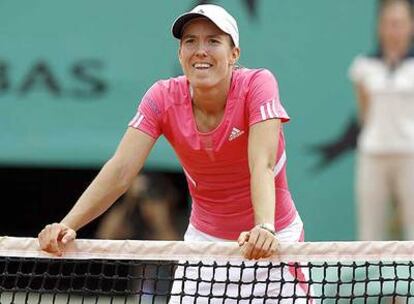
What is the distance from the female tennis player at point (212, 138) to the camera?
218 inches

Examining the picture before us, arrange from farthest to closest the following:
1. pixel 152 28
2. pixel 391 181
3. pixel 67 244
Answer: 1. pixel 152 28
2. pixel 391 181
3. pixel 67 244

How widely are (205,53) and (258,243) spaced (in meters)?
0.87

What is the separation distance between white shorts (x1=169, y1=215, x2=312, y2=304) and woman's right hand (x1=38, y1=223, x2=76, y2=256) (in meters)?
0.53

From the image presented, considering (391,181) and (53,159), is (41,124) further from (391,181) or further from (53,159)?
(391,181)

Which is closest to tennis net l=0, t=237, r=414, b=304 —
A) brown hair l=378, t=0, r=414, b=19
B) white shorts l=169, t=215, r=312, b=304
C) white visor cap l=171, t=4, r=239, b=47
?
white shorts l=169, t=215, r=312, b=304

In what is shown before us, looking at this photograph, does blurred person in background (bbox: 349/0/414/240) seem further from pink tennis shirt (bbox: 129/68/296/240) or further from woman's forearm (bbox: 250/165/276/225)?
woman's forearm (bbox: 250/165/276/225)

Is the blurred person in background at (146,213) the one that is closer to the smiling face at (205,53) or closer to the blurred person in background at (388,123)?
the blurred person in background at (388,123)

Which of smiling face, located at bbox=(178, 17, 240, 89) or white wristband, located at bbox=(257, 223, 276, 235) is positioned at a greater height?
smiling face, located at bbox=(178, 17, 240, 89)

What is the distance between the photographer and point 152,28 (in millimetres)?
10711

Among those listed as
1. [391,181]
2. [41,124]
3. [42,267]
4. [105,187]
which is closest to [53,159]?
[41,124]

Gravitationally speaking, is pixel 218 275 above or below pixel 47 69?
below

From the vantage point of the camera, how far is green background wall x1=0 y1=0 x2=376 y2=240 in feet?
34.2

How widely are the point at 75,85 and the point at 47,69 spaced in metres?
0.24

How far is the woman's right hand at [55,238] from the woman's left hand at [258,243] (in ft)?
2.49
